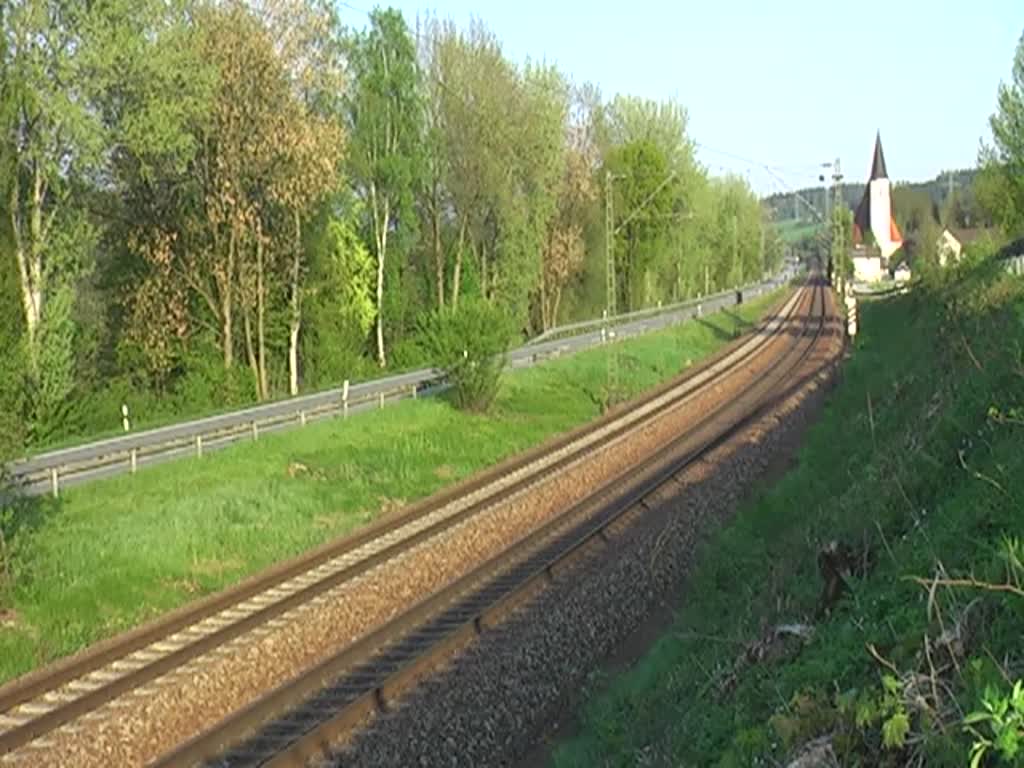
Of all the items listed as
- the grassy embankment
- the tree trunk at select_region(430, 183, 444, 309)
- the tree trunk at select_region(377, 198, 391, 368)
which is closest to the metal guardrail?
the tree trunk at select_region(377, 198, 391, 368)

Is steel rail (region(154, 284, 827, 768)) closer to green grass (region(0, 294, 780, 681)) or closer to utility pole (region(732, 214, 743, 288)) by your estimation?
green grass (region(0, 294, 780, 681))

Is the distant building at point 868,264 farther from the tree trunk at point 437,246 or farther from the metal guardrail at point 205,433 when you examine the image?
the metal guardrail at point 205,433

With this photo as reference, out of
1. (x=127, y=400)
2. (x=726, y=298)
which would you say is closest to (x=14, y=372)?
(x=127, y=400)

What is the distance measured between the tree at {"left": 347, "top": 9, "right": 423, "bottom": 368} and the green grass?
1956 cm

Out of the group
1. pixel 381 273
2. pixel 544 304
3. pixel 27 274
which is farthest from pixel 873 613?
pixel 544 304

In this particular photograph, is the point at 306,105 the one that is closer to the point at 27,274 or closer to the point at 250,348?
the point at 250,348

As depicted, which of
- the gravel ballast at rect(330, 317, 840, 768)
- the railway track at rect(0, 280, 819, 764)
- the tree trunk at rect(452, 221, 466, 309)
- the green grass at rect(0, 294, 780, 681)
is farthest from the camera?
the tree trunk at rect(452, 221, 466, 309)

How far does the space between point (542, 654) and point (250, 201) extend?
31.6 m

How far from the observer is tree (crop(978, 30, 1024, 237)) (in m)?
51.8

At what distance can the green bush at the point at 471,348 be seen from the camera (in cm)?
3747

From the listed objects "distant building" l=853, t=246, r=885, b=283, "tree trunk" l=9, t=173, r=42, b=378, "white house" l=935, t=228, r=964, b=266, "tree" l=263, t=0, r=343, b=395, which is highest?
"tree" l=263, t=0, r=343, b=395

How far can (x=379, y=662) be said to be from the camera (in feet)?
48.8

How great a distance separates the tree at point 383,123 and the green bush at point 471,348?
2014 centimetres

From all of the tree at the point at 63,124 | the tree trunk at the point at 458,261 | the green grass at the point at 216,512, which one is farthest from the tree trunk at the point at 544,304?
the tree at the point at 63,124
